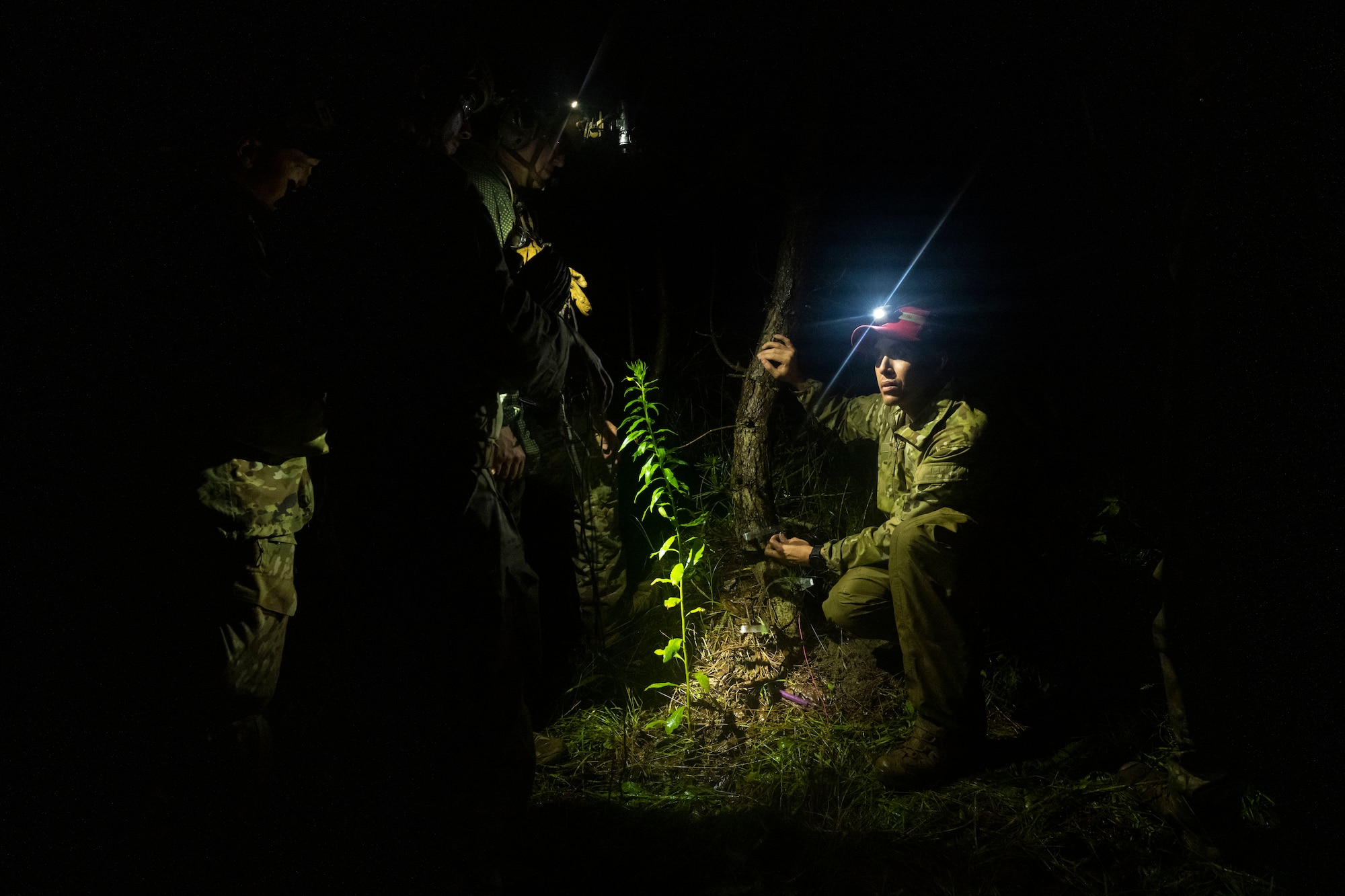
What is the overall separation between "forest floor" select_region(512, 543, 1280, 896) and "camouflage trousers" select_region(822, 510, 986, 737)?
12.8 inches

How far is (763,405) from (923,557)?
130 centimetres

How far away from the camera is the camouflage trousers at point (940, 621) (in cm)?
292

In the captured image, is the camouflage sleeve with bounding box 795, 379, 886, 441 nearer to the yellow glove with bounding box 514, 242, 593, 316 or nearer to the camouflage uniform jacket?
the camouflage uniform jacket

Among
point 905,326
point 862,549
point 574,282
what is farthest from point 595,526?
point 905,326

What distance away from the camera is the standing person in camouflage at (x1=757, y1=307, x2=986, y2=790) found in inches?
115

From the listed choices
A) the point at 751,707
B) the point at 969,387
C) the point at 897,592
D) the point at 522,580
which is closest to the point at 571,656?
the point at 751,707

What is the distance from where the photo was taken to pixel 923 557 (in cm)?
297

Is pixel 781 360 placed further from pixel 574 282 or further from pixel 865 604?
pixel 865 604

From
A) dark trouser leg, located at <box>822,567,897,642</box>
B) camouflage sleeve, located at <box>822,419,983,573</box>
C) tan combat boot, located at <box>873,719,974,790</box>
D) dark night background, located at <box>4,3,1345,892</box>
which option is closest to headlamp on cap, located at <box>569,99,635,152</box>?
dark night background, located at <box>4,3,1345,892</box>

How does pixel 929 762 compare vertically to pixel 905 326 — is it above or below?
below

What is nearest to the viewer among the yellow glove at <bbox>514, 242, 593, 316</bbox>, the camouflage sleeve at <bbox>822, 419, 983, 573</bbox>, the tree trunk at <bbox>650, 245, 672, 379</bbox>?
the yellow glove at <bbox>514, 242, 593, 316</bbox>

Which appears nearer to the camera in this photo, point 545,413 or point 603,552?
point 545,413

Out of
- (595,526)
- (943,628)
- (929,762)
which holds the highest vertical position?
(595,526)

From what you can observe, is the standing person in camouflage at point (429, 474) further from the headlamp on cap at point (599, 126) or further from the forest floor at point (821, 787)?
the headlamp on cap at point (599, 126)
